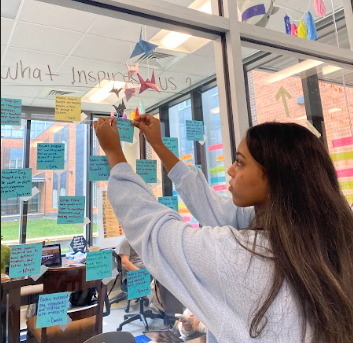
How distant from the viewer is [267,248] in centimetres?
63

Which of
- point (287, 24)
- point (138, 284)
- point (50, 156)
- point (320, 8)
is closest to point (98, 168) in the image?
point (50, 156)

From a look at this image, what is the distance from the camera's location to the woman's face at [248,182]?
0.75 metres

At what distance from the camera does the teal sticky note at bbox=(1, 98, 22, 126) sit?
0.87 m

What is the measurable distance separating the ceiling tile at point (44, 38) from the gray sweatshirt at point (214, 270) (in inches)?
27.3

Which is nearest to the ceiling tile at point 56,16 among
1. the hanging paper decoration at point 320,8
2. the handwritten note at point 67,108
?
the handwritten note at point 67,108

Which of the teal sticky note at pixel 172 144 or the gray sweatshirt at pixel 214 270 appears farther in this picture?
the teal sticky note at pixel 172 144

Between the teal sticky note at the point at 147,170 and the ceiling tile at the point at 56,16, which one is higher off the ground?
the ceiling tile at the point at 56,16

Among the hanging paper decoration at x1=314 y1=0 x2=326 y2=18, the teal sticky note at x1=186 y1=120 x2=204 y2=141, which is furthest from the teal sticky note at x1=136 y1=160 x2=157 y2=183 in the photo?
the hanging paper decoration at x1=314 y1=0 x2=326 y2=18

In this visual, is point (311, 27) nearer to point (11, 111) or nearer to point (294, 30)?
point (294, 30)

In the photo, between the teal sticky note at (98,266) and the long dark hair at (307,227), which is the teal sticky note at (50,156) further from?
the long dark hair at (307,227)

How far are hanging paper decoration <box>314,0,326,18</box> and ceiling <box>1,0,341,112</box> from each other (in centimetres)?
50

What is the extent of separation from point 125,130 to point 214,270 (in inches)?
24.2

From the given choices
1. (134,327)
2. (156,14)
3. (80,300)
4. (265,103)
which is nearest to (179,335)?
(134,327)

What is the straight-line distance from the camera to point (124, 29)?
1144 mm
